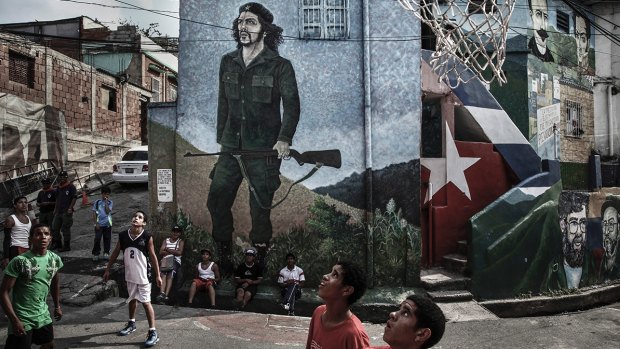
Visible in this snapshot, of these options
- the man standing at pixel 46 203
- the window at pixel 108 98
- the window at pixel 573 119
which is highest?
the window at pixel 108 98

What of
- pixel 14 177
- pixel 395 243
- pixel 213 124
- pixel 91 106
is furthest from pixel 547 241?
pixel 91 106

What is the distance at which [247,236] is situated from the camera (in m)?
8.50

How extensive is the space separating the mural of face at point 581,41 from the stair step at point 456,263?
1118cm

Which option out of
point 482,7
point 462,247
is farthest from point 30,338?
point 462,247

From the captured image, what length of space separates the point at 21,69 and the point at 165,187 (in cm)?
1091

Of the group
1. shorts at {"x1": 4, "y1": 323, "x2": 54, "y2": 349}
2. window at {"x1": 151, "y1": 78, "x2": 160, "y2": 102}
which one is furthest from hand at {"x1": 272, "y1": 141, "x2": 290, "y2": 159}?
window at {"x1": 151, "y1": 78, "x2": 160, "y2": 102}

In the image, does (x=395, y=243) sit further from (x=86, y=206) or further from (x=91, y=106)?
(x=91, y=106)

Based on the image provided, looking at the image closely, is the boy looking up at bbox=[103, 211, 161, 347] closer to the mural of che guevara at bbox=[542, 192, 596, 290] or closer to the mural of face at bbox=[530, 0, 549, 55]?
the mural of che guevara at bbox=[542, 192, 596, 290]

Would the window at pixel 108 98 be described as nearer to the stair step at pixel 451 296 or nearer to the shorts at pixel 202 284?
the shorts at pixel 202 284

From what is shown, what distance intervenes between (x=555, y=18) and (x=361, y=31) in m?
10.8

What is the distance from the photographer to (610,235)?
11.6m

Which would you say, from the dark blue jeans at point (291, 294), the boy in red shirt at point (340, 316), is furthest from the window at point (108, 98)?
the boy in red shirt at point (340, 316)

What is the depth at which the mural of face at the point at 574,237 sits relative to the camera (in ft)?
34.0

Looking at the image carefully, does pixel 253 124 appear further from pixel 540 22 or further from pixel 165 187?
pixel 540 22
